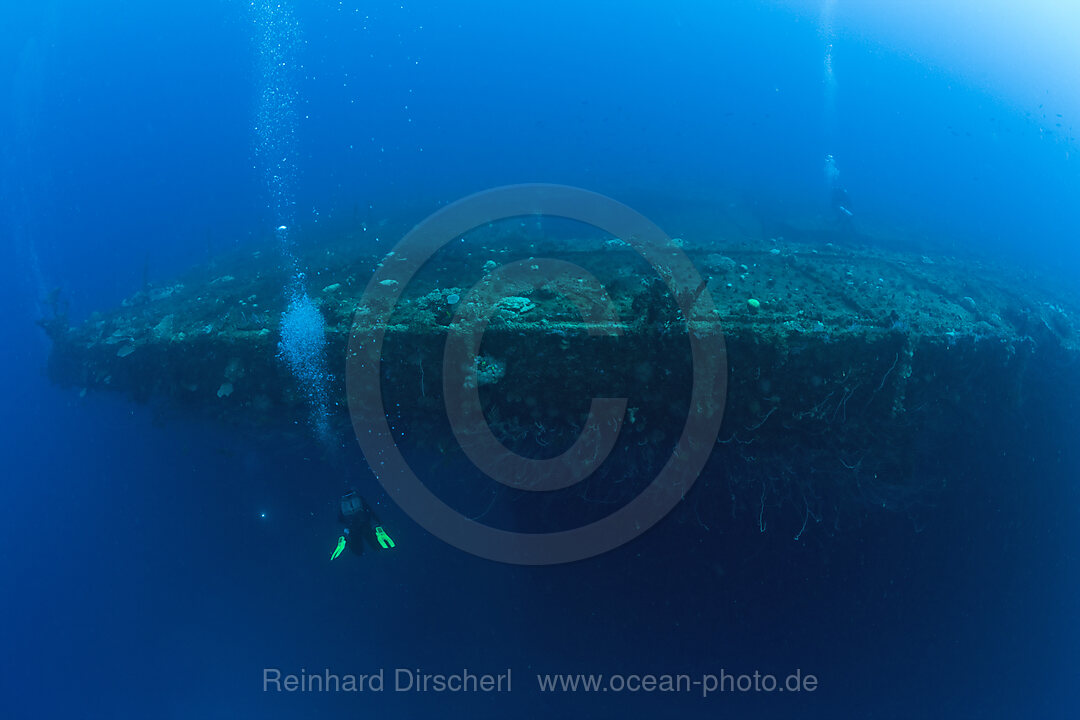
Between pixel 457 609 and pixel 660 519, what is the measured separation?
10.5 ft

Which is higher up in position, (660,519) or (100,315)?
(100,315)

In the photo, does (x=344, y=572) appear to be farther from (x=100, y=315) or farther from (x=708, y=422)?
(x=100, y=315)

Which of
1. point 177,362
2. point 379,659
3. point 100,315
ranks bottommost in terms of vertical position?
point 379,659

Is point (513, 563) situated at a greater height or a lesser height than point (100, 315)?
lesser

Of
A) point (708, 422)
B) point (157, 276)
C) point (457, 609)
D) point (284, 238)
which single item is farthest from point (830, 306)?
point (157, 276)

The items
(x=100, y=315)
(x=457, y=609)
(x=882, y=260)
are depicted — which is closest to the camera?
(x=457, y=609)

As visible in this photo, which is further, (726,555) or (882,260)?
→ (882,260)

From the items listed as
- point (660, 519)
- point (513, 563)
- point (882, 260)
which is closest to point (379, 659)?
point (513, 563)

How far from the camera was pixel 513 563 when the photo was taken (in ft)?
20.4

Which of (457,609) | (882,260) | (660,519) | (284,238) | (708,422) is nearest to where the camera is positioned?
(708,422)

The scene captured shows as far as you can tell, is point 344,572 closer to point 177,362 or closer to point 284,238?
point 177,362

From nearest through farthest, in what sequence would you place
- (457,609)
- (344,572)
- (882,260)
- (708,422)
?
(708,422), (457,609), (344,572), (882,260)

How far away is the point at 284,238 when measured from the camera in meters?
15.5

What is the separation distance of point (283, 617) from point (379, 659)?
1.70 meters
